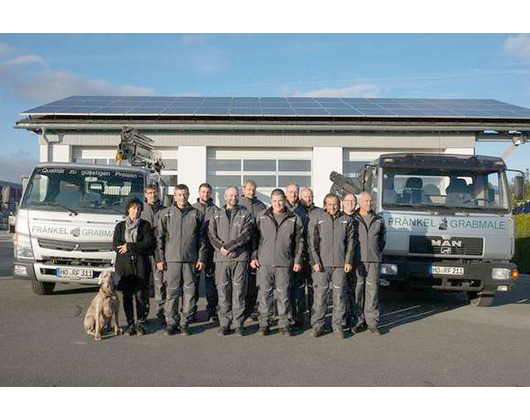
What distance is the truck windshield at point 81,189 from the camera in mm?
8398

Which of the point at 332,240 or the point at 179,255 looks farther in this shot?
the point at 332,240

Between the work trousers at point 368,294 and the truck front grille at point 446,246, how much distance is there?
1.66m

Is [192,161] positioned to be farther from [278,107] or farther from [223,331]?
[223,331]

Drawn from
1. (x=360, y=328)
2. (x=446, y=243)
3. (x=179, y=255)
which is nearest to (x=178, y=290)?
(x=179, y=255)

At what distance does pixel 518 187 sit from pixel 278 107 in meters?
11.1

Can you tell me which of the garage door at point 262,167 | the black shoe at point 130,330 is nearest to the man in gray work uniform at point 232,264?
the black shoe at point 130,330

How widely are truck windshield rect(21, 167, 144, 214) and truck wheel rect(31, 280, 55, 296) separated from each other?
152 centimetres

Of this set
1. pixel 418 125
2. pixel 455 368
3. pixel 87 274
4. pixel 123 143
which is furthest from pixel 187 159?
pixel 455 368

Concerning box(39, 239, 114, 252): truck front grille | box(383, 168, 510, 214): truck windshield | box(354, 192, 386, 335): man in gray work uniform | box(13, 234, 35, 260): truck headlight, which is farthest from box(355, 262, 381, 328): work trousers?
box(13, 234, 35, 260): truck headlight

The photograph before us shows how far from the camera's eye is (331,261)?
258 inches

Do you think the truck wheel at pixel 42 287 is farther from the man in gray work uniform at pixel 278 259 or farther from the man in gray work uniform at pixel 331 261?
the man in gray work uniform at pixel 331 261

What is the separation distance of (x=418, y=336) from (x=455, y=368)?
144cm
